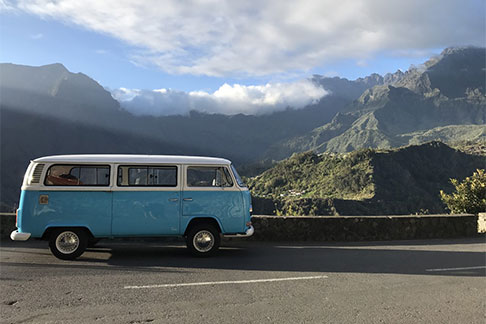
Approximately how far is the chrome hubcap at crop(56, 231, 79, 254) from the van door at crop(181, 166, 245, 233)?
7.40 ft

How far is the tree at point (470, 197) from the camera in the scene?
13.5 metres

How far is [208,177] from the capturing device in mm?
7742

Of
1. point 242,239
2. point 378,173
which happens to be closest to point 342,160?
point 378,173

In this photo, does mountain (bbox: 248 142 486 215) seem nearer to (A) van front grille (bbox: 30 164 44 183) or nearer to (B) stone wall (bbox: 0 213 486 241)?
(B) stone wall (bbox: 0 213 486 241)

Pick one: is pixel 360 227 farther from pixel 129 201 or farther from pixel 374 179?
pixel 374 179

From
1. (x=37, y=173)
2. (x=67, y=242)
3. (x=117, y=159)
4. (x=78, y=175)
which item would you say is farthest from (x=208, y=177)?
(x=37, y=173)

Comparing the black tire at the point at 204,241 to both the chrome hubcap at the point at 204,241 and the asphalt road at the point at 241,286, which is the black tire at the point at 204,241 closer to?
the chrome hubcap at the point at 204,241

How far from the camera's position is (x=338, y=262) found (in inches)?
296

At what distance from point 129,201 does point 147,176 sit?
655 mm

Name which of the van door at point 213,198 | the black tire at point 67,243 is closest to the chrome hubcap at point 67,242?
the black tire at point 67,243

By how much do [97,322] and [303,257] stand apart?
16.3 feet

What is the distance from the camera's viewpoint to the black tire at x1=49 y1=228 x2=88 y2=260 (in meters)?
7.09

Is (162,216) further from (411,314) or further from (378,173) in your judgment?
(378,173)

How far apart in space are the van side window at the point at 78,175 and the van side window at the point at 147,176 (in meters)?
0.33
